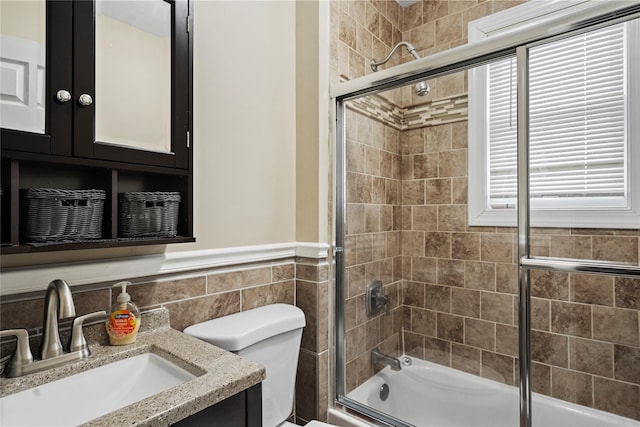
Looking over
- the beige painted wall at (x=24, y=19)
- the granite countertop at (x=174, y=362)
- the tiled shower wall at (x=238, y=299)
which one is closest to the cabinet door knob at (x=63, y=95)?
the beige painted wall at (x=24, y=19)

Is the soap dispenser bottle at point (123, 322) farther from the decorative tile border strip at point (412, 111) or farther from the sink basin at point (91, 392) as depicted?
the decorative tile border strip at point (412, 111)

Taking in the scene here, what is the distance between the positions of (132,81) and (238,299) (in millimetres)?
835

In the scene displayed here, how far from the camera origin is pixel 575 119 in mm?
1464

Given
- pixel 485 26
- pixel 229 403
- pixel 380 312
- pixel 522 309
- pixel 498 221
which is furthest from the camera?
pixel 485 26

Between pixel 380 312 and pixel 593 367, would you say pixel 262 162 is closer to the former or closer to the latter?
pixel 380 312

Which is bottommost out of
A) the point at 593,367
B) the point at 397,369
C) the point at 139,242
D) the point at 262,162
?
the point at 397,369

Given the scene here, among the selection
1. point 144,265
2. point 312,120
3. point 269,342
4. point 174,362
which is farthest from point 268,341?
point 312,120

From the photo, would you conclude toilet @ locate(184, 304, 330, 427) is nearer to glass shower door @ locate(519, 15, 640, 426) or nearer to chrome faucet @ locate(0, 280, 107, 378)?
chrome faucet @ locate(0, 280, 107, 378)

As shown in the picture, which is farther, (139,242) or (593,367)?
(593,367)

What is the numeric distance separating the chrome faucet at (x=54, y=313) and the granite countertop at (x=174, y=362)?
53mm

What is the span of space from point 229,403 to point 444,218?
1456 mm

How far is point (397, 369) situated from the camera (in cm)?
185

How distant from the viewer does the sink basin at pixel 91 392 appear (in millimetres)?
755

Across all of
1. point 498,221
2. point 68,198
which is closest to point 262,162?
point 68,198
